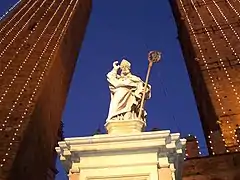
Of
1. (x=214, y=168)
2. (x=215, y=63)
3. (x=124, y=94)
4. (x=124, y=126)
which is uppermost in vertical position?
(x=215, y=63)

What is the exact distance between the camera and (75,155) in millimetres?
4137

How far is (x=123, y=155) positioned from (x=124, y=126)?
0.43m

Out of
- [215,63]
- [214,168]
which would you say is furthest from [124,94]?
[215,63]

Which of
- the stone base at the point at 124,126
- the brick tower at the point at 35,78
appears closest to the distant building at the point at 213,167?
the brick tower at the point at 35,78

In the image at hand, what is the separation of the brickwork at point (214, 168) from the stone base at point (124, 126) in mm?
7962

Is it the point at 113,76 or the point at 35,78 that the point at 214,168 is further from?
the point at 113,76

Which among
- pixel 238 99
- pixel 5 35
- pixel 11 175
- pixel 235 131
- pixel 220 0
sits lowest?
pixel 11 175

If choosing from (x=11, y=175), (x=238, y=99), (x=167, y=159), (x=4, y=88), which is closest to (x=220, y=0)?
(x=238, y=99)

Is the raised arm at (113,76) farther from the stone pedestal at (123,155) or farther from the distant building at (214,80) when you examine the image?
the distant building at (214,80)

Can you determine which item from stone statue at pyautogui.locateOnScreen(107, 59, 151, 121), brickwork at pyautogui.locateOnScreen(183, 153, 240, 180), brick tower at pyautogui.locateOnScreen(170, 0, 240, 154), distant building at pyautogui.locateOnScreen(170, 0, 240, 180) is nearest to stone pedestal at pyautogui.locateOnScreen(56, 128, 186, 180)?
stone statue at pyautogui.locateOnScreen(107, 59, 151, 121)

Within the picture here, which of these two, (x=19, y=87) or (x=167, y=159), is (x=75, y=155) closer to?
(x=167, y=159)

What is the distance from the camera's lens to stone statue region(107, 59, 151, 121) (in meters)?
4.61

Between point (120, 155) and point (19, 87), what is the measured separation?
11239 millimetres

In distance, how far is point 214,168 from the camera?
12.3m
